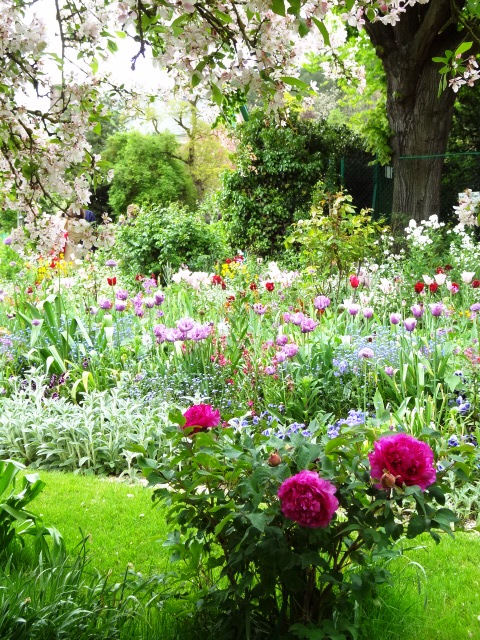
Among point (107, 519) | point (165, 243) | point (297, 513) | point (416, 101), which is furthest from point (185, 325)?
point (165, 243)

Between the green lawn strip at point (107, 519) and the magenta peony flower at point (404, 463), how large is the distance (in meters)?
1.17

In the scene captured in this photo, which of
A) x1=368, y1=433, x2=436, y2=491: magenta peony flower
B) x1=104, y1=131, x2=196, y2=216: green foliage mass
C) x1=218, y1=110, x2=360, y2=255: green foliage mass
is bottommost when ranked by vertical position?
x1=368, y1=433, x2=436, y2=491: magenta peony flower

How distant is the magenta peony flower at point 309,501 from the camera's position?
64.3 inches

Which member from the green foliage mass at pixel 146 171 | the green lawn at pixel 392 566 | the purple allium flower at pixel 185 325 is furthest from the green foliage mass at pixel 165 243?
the green foliage mass at pixel 146 171

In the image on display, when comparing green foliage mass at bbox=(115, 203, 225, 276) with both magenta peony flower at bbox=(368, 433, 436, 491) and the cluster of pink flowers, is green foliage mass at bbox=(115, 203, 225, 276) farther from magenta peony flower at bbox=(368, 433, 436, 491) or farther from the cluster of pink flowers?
magenta peony flower at bbox=(368, 433, 436, 491)

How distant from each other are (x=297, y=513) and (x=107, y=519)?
1.78 meters

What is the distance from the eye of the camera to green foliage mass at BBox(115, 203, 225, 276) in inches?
436

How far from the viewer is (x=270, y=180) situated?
12.7 m

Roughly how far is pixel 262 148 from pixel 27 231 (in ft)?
35.1

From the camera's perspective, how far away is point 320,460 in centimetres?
182

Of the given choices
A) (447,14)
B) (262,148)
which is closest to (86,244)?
(447,14)

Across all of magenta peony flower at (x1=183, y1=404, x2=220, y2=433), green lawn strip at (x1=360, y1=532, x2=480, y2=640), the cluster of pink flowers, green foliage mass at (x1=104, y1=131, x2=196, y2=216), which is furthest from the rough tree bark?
green foliage mass at (x1=104, y1=131, x2=196, y2=216)

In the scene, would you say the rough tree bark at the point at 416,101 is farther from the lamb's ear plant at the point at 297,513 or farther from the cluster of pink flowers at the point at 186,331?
the lamb's ear plant at the point at 297,513

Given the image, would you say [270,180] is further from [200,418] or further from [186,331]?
[200,418]
